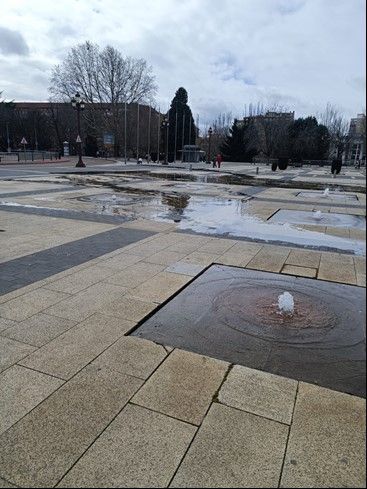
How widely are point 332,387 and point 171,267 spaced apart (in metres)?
3.51

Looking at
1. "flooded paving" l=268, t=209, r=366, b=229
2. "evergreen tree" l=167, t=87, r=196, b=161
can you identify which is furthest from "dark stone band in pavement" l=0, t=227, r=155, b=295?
"evergreen tree" l=167, t=87, r=196, b=161

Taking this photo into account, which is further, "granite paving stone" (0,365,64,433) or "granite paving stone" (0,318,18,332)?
"granite paving stone" (0,318,18,332)

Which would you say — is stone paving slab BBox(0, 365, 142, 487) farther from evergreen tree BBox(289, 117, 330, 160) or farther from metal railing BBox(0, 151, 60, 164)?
evergreen tree BBox(289, 117, 330, 160)

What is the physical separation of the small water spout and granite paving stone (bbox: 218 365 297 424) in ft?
4.55

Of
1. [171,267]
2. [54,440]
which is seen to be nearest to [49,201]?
[171,267]

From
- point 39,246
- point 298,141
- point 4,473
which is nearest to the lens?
point 4,473

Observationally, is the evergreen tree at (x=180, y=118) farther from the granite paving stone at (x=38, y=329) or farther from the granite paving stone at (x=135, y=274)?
the granite paving stone at (x=38, y=329)

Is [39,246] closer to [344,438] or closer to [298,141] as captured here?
[344,438]

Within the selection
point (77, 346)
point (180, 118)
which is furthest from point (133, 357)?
point (180, 118)

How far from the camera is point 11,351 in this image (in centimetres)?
364

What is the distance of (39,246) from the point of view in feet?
24.4

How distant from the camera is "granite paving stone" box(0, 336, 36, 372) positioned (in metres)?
3.46

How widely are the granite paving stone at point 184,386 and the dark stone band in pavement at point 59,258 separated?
279 cm

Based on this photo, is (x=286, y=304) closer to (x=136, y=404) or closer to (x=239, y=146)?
(x=136, y=404)
